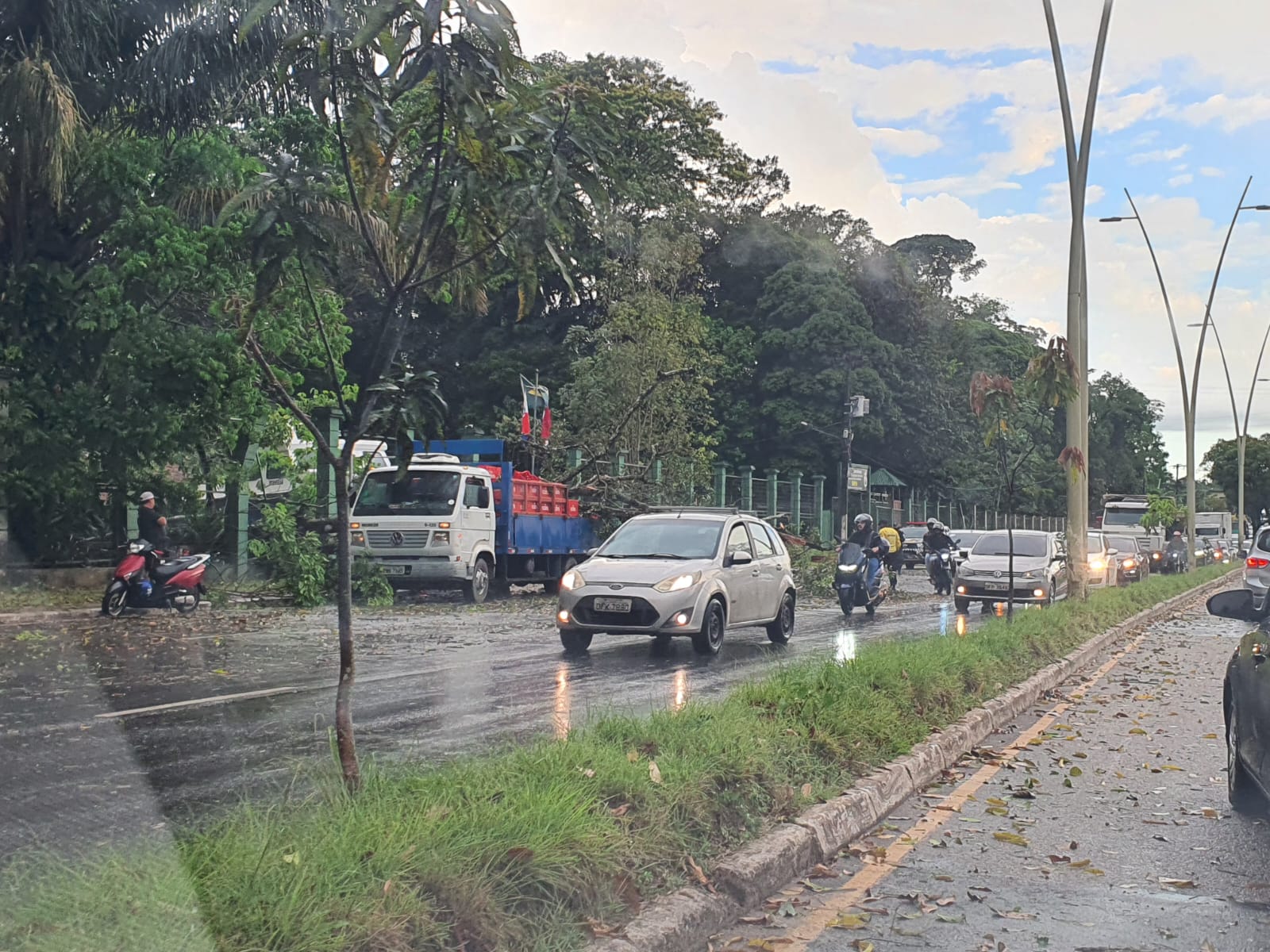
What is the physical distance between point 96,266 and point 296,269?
610 inches

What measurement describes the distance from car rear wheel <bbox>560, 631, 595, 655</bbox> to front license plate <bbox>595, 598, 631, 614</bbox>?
21.4 inches

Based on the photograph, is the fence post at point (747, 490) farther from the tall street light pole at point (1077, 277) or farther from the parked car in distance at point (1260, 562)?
the tall street light pole at point (1077, 277)

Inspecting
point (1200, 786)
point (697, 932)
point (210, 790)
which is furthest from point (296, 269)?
point (1200, 786)

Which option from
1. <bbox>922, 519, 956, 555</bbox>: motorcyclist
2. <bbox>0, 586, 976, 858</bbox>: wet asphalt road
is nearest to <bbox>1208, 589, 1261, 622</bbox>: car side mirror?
<bbox>0, 586, 976, 858</bbox>: wet asphalt road

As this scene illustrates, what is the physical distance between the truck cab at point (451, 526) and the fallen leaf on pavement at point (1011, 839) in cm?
1417

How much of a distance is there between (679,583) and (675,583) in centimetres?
4

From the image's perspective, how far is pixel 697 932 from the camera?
4738 millimetres

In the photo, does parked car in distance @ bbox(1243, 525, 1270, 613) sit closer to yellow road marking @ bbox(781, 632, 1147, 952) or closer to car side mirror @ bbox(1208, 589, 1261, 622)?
yellow road marking @ bbox(781, 632, 1147, 952)

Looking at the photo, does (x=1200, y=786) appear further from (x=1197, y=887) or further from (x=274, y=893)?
(x=274, y=893)

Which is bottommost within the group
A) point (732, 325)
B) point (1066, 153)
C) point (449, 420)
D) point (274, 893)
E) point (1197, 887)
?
point (1197, 887)

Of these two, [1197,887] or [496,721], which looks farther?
[496,721]

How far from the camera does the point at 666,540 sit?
14328mm

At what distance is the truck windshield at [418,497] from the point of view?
21219mm

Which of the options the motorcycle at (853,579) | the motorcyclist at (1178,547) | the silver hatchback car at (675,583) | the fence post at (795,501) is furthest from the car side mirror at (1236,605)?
the motorcyclist at (1178,547)
